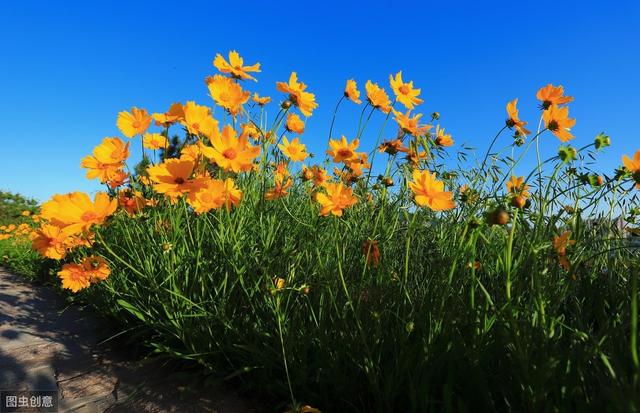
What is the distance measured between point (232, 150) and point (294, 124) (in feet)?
2.04

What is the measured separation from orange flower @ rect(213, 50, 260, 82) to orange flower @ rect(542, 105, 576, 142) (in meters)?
1.14

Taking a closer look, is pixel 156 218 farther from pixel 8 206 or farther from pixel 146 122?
pixel 8 206

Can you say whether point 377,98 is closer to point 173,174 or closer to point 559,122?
point 559,122

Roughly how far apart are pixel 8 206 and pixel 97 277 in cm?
1045

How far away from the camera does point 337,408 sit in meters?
1.09

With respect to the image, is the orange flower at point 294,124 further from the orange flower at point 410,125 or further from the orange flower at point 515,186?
the orange flower at point 515,186

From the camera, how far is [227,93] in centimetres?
144

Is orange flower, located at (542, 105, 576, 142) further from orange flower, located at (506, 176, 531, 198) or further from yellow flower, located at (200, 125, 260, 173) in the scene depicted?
yellow flower, located at (200, 125, 260, 173)

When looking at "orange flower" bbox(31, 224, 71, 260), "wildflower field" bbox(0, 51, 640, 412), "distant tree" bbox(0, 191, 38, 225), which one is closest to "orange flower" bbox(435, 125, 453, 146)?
"wildflower field" bbox(0, 51, 640, 412)

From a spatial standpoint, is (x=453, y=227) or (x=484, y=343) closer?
(x=484, y=343)

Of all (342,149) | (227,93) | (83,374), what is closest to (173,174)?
(227,93)

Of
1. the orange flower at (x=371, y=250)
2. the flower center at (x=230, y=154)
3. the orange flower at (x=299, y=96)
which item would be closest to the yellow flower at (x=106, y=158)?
the flower center at (x=230, y=154)

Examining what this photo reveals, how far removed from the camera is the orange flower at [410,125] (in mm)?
1436

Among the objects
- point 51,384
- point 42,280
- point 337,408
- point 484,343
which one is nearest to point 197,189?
point 337,408
